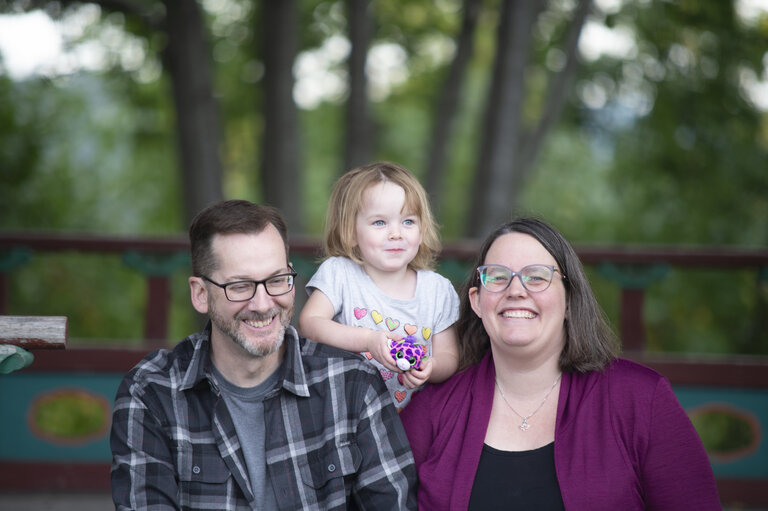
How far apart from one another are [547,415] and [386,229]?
0.89 meters

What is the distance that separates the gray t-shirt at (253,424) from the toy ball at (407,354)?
428 mm

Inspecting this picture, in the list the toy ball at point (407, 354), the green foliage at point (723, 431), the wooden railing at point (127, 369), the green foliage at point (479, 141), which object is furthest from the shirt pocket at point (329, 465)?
the green foliage at point (479, 141)

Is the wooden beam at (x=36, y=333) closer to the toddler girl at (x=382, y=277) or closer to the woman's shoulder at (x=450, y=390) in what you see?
the toddler girl at (x=382, y=277)

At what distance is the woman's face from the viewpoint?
2.57m

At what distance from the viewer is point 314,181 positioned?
17547mm

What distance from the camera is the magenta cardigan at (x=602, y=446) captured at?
2.41m

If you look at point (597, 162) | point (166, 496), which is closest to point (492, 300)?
point (166, 496)

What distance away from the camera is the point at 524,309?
8.46ft

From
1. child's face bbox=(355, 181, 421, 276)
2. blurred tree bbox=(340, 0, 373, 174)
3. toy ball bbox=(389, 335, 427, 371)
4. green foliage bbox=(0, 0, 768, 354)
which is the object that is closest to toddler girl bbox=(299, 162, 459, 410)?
child's face bbox=(355, 181, 421, 276)

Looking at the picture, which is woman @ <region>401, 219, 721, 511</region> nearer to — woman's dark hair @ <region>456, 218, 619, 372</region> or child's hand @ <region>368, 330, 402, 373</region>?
woman's dark hair @ <region>456, 218, 619, 372</region>

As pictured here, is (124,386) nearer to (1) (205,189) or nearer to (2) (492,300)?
(2) (492,300)

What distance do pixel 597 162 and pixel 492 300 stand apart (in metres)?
13.3

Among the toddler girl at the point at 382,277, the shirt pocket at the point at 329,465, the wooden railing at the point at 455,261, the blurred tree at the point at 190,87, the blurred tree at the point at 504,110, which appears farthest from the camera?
the blurred tree at the point at 504,110

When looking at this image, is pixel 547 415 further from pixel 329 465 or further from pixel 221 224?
pixel 221 224
